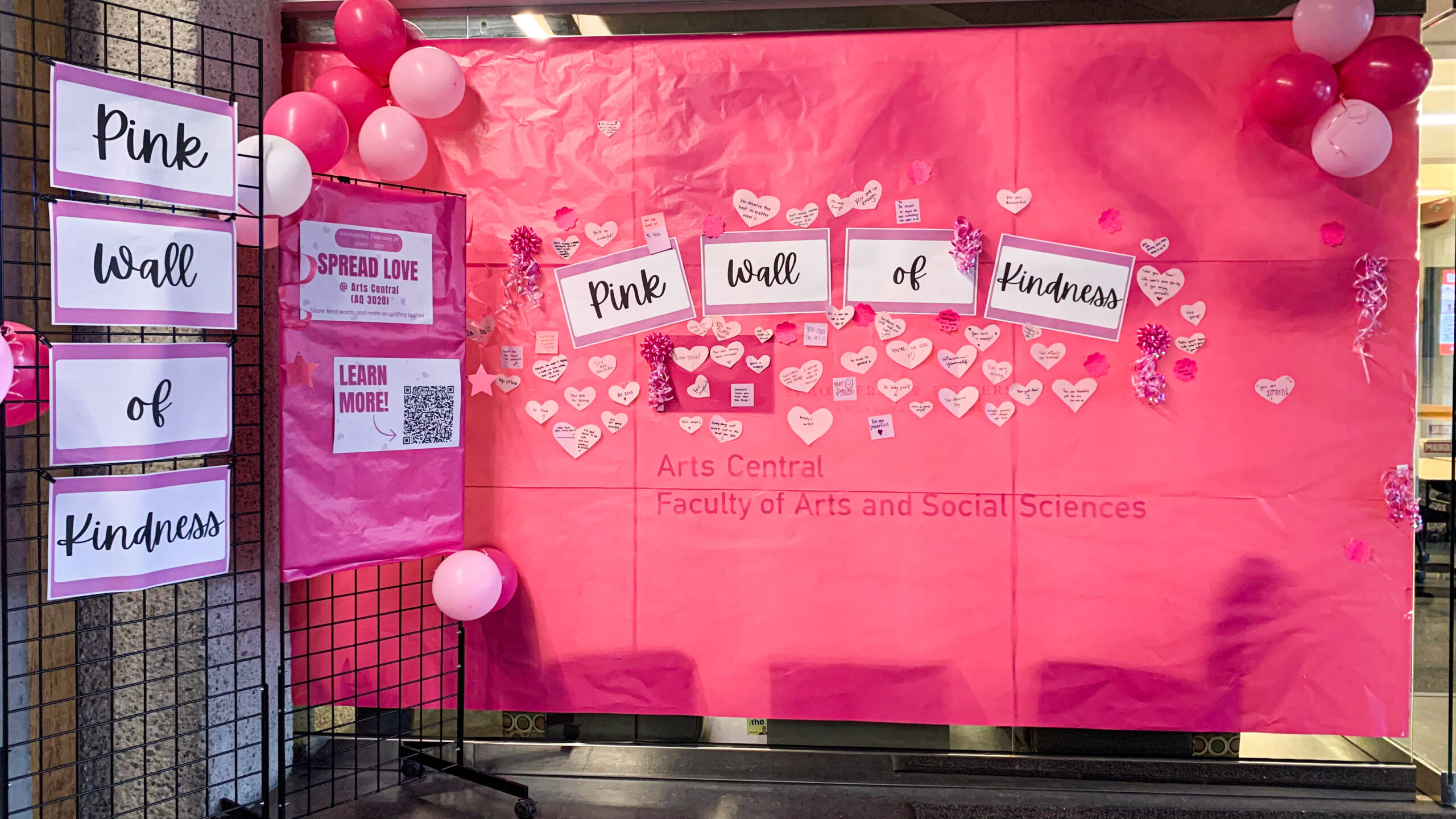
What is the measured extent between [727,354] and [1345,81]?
6.53ft

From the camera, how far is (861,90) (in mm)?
2506

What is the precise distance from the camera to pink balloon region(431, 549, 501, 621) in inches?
93.9

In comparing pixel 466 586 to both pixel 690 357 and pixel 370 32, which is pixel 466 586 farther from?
pixel 370 32

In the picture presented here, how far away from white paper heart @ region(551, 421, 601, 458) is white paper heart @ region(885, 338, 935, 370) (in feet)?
3.17

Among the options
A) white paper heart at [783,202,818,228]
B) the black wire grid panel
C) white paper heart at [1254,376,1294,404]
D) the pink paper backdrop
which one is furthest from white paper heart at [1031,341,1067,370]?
the black wire grid panel

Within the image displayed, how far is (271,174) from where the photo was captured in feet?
6.57

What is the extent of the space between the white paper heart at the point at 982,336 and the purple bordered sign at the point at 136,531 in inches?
81.7

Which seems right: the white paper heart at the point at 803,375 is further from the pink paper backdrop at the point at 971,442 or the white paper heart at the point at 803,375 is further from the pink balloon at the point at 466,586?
the pink balloon at the point at 466,586

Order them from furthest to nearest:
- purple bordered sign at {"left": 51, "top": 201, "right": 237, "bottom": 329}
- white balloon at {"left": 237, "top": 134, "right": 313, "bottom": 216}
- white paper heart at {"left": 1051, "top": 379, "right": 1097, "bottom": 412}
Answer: white paper heart at {"left": 1051, "top": 379, "right": 1097, "bottom": 412} < white balloon at {"left": 237, "top": 134, "right": 313, "bottom": 216} < purple bordered sign at {"left": 51, "top": 201, "right": 237, "bottom": 329}

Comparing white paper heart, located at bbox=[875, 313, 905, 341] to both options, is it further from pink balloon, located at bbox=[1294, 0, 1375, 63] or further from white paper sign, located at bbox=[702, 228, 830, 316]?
pink balloon, located at bbox=[1294, 0, 1375, 63]

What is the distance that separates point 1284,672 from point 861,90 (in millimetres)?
2246

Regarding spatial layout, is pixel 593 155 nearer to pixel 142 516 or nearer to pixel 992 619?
pixel 142 516

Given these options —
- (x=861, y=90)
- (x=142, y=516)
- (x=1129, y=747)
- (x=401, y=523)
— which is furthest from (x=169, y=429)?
(x=1129, y=747)

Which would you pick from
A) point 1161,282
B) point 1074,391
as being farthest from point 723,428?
point 1161,282
